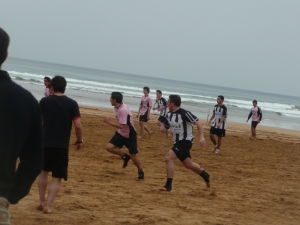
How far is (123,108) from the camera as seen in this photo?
326 inches

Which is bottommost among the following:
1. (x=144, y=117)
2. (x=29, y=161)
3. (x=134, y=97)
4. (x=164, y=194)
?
(x=134, y=97)

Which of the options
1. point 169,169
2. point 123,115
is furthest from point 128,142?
point 169,169

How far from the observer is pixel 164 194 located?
25.1 ft

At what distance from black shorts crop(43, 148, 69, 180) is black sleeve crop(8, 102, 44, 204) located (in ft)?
10.5

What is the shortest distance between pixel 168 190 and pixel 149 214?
1.55m

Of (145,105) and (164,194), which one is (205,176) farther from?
(145,105)

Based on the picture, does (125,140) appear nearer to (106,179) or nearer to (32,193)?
(106,179)

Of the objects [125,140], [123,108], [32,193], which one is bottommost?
[32,193]

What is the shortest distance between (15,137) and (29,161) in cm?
18

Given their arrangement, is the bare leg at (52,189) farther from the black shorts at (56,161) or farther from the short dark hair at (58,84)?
the short dark hair at (58,84)

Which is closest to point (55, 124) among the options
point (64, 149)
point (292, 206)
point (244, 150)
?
point (64, 149)

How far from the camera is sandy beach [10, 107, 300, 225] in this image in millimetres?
6154

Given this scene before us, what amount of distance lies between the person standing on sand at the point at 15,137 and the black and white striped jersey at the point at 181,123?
5.28 metres

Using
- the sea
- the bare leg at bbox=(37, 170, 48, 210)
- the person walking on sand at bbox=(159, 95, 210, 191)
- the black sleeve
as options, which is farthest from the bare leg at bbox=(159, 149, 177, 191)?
the sea
